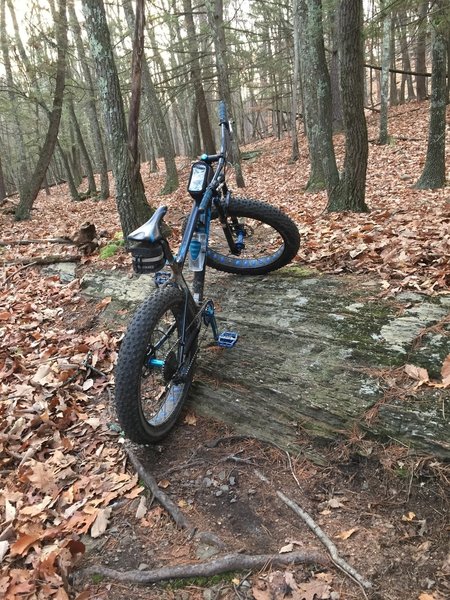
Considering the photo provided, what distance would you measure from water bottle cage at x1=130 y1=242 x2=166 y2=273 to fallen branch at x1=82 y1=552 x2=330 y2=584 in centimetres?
180

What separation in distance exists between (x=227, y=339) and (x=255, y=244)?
2.51m

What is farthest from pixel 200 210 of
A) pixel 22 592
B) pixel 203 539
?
pixel 22 592

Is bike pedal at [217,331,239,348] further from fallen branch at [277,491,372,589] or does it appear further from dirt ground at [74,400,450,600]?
fallen branch at [277,491,372,589]

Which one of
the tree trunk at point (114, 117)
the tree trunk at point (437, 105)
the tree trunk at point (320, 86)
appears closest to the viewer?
the tree trunk at point (114, 117)

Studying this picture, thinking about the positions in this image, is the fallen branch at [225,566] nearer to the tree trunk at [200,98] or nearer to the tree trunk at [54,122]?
the tree trunk at [54,122]

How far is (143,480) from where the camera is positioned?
2.97 meters

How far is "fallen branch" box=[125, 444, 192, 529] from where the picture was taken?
8.65 ft

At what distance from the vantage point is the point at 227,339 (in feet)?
12.5

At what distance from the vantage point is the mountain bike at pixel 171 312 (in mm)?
2852

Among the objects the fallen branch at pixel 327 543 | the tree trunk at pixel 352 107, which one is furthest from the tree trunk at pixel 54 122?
the fallen branch at pixel 327 543

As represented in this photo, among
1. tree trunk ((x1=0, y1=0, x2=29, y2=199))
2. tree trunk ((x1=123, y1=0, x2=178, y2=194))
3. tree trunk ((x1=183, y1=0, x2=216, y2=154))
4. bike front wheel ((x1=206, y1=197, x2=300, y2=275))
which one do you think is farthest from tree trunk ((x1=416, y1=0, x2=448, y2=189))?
tree trunk ((x1=0, y1=0, x2=29, y2=199))

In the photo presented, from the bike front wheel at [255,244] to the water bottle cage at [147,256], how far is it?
1.44 meters

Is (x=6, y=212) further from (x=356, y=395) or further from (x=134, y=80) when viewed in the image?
(x=356, y=395)

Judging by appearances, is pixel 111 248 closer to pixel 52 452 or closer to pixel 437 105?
pixel 52 452
